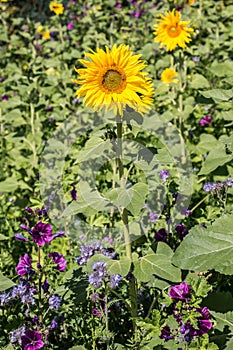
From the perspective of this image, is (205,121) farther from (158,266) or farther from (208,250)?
(208,250)

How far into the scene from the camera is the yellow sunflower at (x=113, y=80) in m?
1.98

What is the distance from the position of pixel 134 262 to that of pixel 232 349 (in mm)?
480

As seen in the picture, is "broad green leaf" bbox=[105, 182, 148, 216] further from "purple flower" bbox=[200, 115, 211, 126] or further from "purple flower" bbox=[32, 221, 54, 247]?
"purple flower" bbox=[200, 115, 211, 126]

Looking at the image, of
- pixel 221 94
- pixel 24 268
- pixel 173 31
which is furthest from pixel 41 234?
pixel 173 31

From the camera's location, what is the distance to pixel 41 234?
7.06 ft

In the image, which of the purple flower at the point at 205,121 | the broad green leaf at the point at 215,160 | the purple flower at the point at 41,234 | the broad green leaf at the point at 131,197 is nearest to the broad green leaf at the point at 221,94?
the broad green leaf at the point at 215,160

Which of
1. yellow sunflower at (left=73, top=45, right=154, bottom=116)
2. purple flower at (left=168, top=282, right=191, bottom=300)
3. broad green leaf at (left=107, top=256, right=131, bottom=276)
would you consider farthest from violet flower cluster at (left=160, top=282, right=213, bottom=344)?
yellow sunflower at (left=73, top=45, right=154, bottom=116)

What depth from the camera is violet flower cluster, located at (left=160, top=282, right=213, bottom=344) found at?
171 cm

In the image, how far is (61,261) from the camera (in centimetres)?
227

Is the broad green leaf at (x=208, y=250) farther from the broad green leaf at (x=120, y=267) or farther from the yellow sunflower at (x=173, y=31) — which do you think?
the yellow sunflower at (x=173, y=31)

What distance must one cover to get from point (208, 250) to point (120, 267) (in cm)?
37

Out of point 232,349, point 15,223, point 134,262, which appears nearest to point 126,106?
point 134,262

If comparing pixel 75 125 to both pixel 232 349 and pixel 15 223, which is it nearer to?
pixel 15 223

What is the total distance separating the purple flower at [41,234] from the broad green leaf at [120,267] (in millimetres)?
274
